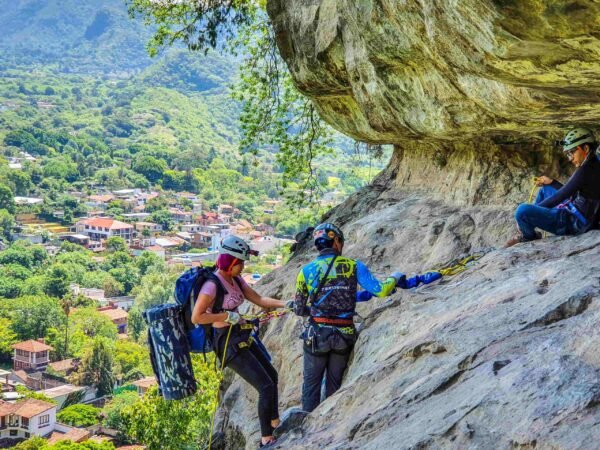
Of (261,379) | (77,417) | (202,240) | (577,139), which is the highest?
(577,139)

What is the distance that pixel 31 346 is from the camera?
60656 mm

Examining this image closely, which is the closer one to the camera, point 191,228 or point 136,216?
point 191,228

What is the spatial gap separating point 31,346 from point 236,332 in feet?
196

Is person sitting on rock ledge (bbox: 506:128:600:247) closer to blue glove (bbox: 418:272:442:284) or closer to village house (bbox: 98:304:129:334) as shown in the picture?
blue glove (bbox: 418:272:442:284)

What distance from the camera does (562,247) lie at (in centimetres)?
571

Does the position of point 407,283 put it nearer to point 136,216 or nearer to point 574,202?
point 574,202

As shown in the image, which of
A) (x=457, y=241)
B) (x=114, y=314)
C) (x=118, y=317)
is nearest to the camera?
(x=457, y=241)

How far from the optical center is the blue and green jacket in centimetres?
569

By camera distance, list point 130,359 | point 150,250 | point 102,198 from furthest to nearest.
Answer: point 102,198 → point 150,250 → point 130,359

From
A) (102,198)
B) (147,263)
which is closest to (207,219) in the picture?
(102,198)

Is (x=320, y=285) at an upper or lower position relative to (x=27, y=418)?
upper

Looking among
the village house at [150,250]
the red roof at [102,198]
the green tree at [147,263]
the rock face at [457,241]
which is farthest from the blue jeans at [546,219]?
the red roof at [102,198]

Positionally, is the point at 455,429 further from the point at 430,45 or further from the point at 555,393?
the point at 430,45

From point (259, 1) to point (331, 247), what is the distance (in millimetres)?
10100
